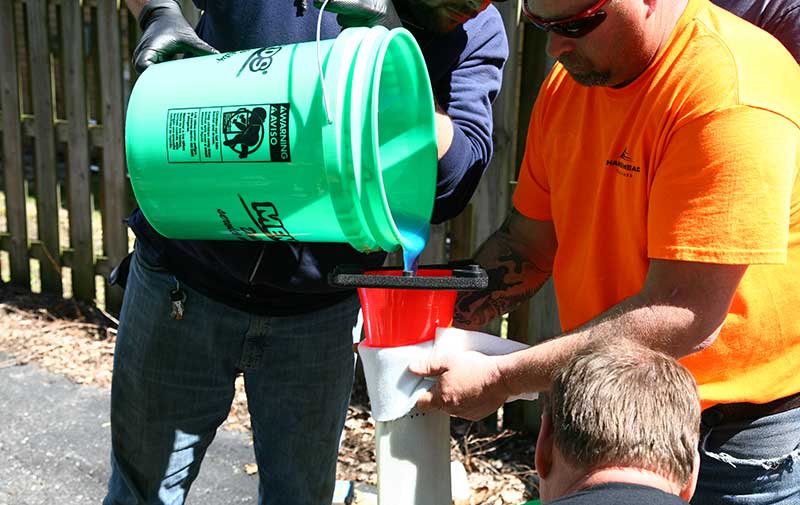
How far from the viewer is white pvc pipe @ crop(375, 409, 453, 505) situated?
182 cm

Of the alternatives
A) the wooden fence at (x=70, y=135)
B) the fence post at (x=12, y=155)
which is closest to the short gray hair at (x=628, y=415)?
the wooden fence at (x=70, y=135)

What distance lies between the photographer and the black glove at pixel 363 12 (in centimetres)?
165

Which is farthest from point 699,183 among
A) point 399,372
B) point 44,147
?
point 44,147

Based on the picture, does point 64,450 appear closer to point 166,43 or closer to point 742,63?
point 166,43

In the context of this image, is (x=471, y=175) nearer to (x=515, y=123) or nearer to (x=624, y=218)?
(x=624, y=218)

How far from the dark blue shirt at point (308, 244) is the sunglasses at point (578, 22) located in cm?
36

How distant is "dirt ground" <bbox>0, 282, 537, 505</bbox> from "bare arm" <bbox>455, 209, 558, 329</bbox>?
1.29 metres

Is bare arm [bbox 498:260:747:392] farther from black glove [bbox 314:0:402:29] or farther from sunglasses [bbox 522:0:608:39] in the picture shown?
black glove [bbox 314:0:402:29]

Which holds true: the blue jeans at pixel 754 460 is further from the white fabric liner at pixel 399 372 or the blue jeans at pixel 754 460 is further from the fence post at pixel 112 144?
the fence post at pixel 112 144

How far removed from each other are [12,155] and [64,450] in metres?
2.28

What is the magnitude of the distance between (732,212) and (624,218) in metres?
0.26

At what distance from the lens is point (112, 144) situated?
15.8 feet

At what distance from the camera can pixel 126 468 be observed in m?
2.26

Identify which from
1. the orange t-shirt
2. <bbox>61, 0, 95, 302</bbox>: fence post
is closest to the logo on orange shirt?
the orange t-shirt
